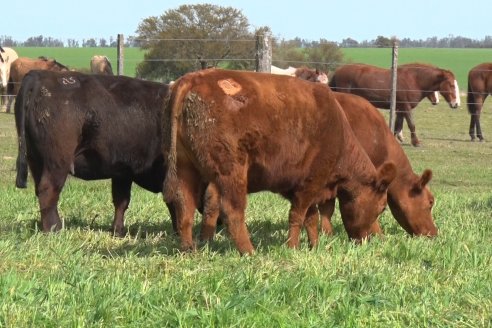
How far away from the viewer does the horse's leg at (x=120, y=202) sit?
7703 mm

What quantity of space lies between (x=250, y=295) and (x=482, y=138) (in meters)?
19.4

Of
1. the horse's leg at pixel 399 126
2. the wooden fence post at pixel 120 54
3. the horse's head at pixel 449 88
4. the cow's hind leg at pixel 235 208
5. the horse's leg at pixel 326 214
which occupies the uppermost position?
the wooden fence post at pixel 120 54

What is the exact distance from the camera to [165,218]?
27.8ft

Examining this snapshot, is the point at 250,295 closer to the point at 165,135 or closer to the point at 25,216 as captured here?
the point at 165,135

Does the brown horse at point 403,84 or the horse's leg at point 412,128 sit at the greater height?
the brown horse at point 403,84

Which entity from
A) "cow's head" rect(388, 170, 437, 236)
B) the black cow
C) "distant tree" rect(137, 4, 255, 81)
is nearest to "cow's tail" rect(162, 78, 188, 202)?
the black cow

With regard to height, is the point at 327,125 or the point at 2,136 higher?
the point at 327,125

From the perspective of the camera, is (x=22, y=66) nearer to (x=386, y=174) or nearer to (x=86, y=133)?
(x=86, y=133)

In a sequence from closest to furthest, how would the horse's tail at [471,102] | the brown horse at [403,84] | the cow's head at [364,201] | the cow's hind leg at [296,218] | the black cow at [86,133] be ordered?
the cow's hind leg at [296,218] < the cow's head at [364,201] < the black cow at [86,133] < the brown horse at [403,84] < the horse's tail at [471,102]

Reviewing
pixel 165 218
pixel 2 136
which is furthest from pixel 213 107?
pixel 2 136

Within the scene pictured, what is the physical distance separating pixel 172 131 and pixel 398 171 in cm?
255

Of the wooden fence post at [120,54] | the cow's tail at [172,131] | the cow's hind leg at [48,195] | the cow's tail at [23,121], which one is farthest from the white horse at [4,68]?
the cow's tail at [172,131]

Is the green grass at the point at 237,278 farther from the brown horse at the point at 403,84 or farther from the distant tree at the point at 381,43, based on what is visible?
the brown horse at the point at 403,84

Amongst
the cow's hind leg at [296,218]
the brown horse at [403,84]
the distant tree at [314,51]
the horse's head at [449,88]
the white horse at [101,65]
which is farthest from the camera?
the distant tree at [314,51]
